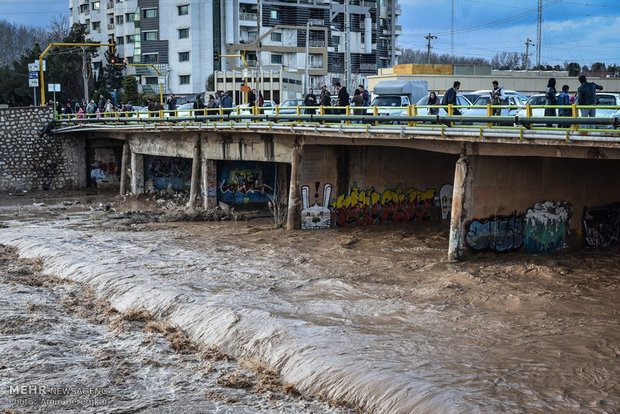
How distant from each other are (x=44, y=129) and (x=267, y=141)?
68.5 ft

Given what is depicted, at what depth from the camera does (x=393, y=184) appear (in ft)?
90.9

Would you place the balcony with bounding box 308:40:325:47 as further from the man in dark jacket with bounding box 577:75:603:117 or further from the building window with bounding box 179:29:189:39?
the man in dark jacket with bounding box 577:75:603:117

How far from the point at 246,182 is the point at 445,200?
358 inches

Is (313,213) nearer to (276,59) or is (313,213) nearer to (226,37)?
(226,37)

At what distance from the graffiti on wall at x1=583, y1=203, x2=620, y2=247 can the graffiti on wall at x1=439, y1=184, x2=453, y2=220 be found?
22.8 ft

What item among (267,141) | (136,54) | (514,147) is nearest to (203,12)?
(136,54)

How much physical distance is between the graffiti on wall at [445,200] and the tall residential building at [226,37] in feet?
128

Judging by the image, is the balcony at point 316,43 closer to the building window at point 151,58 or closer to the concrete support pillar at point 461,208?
the building window at point 151,58

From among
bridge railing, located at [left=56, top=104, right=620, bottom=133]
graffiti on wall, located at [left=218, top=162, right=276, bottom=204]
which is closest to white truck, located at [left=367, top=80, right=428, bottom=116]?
bridge railing, located at [left=56, top=104, right=620, bottom=133]

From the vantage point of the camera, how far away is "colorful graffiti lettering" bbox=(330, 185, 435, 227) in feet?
87.8

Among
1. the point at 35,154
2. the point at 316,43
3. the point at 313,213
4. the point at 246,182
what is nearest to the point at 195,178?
the point at 246,182

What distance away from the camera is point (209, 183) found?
32.9 m

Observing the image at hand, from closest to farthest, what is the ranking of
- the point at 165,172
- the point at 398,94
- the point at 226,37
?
1. the point at 398,94
2. the point at 165,172
3. the point at 226,37

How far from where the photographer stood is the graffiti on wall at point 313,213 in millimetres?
26406
